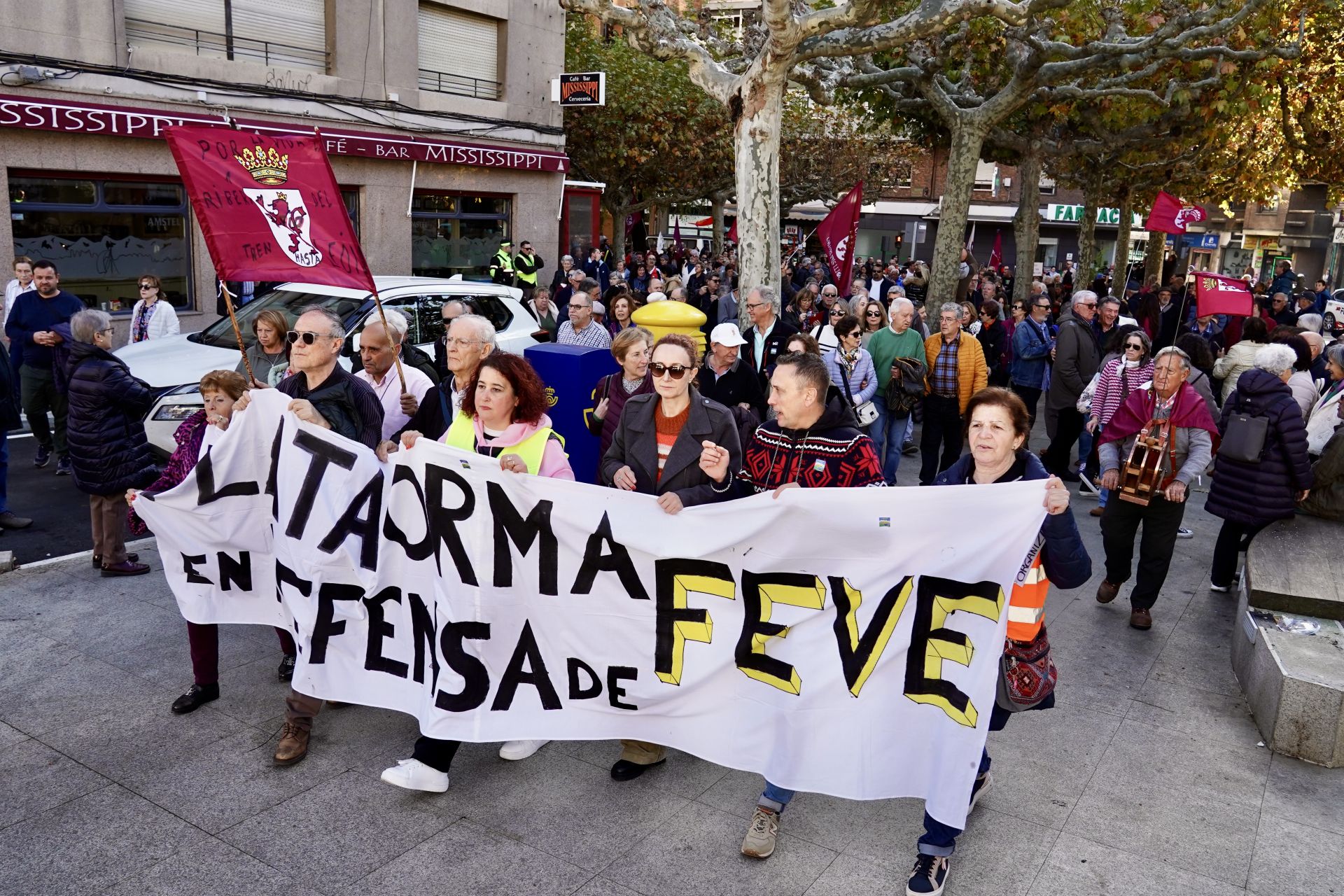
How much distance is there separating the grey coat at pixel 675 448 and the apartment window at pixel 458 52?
15877 mm

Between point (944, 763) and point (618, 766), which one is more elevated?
point (944, 763)

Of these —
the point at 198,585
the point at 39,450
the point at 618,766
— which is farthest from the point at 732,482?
the point at 39,450

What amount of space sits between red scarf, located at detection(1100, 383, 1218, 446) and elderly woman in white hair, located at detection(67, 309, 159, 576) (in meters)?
6.09

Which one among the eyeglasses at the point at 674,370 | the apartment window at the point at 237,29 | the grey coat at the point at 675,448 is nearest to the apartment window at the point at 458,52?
the apartment window at the point at 237,29

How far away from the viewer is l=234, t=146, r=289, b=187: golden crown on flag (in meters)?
5.23

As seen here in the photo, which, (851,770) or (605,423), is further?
(605,423)

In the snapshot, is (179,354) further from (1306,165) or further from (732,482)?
(1306,165)

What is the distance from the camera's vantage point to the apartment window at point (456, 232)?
19.5m

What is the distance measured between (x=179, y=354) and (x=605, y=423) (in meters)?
4.94

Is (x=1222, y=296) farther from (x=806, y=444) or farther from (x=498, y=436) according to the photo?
(x=498, y=436)

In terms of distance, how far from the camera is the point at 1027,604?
3.88 metres

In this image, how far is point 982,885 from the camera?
384cm

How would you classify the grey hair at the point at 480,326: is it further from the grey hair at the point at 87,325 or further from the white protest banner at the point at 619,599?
the grey hair at the point at 87,325

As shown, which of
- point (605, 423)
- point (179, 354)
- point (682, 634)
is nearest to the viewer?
point (682, 634)
